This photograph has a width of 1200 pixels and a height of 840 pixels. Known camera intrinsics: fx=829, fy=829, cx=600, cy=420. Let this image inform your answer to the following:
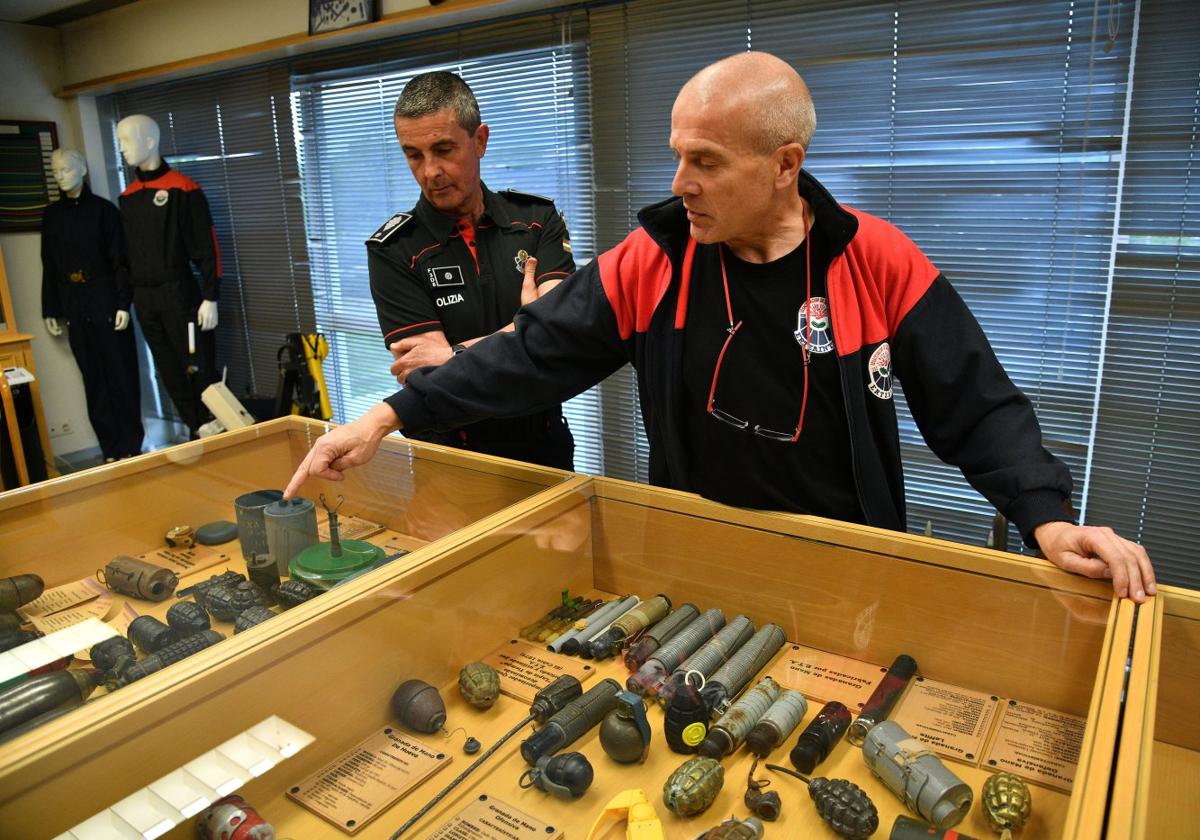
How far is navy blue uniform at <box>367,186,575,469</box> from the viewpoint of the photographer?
2.26 m

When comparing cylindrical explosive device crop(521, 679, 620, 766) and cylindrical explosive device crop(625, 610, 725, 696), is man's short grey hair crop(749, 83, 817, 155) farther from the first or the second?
cylindrical explosive device crop(521, 679, 620, 766)

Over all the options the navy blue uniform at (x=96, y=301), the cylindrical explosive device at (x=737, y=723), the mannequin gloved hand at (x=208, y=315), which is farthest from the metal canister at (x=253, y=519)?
the navy blue uniform at (x=96, y=301)

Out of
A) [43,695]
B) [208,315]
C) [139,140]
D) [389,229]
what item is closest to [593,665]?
[43,695]

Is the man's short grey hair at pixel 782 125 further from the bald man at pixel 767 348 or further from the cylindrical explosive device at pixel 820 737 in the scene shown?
the cylindrical explosive device at pixel 820 737

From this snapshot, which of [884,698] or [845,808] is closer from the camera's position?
[845,808]

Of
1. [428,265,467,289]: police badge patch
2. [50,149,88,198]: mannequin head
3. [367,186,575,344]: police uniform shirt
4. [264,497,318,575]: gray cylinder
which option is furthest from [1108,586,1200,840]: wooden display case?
[50,149,88,198]: mannequin head

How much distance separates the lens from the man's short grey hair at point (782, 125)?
4.67 ft

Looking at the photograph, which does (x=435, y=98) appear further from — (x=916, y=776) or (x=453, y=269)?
(x=916, y=776)

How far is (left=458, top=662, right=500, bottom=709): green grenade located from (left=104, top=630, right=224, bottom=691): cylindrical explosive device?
376 millimetres

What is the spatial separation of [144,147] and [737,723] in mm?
5354

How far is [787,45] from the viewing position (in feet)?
10.3

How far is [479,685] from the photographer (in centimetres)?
130

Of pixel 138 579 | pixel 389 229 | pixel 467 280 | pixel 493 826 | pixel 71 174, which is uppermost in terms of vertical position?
pixel 71 174

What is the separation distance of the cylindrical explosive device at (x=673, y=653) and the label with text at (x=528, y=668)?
102mm
